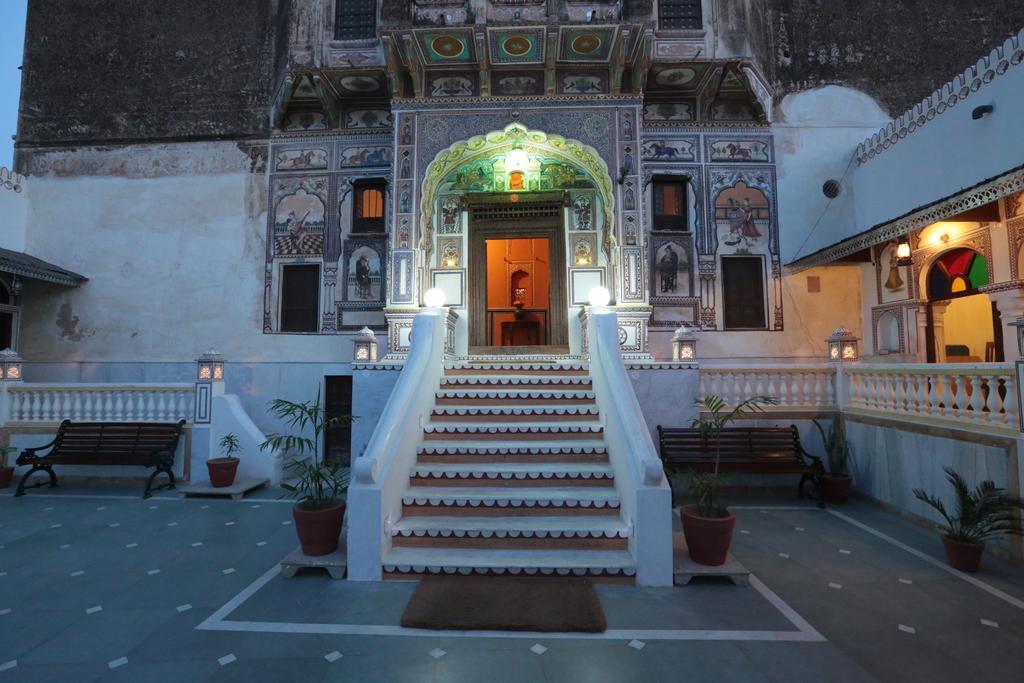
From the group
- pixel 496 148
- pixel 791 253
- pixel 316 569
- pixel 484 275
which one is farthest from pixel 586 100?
pixel 316 569

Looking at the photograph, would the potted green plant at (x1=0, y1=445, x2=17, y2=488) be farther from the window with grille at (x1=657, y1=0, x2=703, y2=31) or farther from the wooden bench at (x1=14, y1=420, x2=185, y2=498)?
the window with grille at (x1=657, y1=0, x2=703, y2=31)

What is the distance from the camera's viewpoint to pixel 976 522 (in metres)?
4.50

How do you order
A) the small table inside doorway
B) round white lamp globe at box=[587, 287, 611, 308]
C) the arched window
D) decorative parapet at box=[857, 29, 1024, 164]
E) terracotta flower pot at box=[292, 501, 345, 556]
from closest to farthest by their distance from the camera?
1. terracotta flower pot at box=[292, 501, 345, 556]
2. decorative parapet at box=[857, 29, 1024, 164]
3. the arched window
4. round white lamp globe at box=[587, 287, 611, 308]
5. the small table inside doorway

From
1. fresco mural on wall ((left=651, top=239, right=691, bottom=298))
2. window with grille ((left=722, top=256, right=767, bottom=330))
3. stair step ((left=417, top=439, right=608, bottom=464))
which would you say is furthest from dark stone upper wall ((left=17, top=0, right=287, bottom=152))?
window with grille ((left=722, top=256, right=767, bottom=330))

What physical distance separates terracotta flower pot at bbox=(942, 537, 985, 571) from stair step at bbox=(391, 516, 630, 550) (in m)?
2.94

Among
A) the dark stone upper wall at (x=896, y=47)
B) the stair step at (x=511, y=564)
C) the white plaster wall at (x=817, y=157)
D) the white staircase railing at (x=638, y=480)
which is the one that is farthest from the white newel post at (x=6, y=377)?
the dark stone upper wall at (x=896, y=47)

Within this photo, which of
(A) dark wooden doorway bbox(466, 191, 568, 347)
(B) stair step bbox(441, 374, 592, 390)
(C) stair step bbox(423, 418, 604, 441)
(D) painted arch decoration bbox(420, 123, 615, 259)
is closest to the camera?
(C) stair step bbox(423, 418, 604, 441)

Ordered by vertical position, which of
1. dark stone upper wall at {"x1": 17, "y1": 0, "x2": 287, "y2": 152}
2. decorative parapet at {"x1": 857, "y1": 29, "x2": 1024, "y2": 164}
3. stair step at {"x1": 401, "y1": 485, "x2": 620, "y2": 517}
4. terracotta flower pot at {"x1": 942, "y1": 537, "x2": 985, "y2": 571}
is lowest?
terracotta flower pot at {"x1": 942, "y1": 537, "x2": 985, "y2": 571}

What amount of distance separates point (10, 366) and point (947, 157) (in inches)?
625

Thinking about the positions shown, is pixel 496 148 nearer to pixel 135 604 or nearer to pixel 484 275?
pixel 484 275

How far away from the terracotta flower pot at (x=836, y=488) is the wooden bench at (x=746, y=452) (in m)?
0.13

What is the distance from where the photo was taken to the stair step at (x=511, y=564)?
4246 mm

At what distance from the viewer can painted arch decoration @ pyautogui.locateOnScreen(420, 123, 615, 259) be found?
9500mm

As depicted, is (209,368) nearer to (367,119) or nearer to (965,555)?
(367,119)
